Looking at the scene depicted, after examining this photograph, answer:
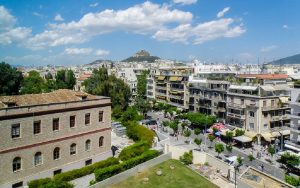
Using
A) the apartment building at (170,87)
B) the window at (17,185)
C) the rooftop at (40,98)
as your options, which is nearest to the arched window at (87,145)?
the rooftop at (40,98)

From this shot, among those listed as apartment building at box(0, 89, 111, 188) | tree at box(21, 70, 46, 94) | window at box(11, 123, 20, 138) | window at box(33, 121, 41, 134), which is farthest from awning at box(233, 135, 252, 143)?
tree at box(21, 70, 46, 94)

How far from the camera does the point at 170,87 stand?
321 feet

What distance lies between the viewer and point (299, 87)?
50625 mm

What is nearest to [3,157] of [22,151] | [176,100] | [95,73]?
[22,151]

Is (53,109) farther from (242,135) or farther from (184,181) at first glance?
(242,135)

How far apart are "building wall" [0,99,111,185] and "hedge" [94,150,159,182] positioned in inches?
260

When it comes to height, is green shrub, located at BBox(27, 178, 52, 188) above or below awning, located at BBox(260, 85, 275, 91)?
below

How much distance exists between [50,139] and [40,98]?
5723 mm

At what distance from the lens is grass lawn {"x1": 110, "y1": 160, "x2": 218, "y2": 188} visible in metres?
37.2

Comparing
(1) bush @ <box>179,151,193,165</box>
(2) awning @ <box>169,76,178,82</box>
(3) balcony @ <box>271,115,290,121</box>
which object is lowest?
(1) bush @ <box>179,151,193,165</box>

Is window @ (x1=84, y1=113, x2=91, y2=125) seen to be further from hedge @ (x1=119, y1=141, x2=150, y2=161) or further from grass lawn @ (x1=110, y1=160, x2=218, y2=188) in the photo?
grass lawn @ (x1=110, y1=160, x2=218, y2=188)

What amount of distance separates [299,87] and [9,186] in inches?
1746

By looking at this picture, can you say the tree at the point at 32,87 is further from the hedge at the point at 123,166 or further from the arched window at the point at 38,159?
the hedge at the point at 123,166

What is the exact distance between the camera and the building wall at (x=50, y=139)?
34.6 meters
